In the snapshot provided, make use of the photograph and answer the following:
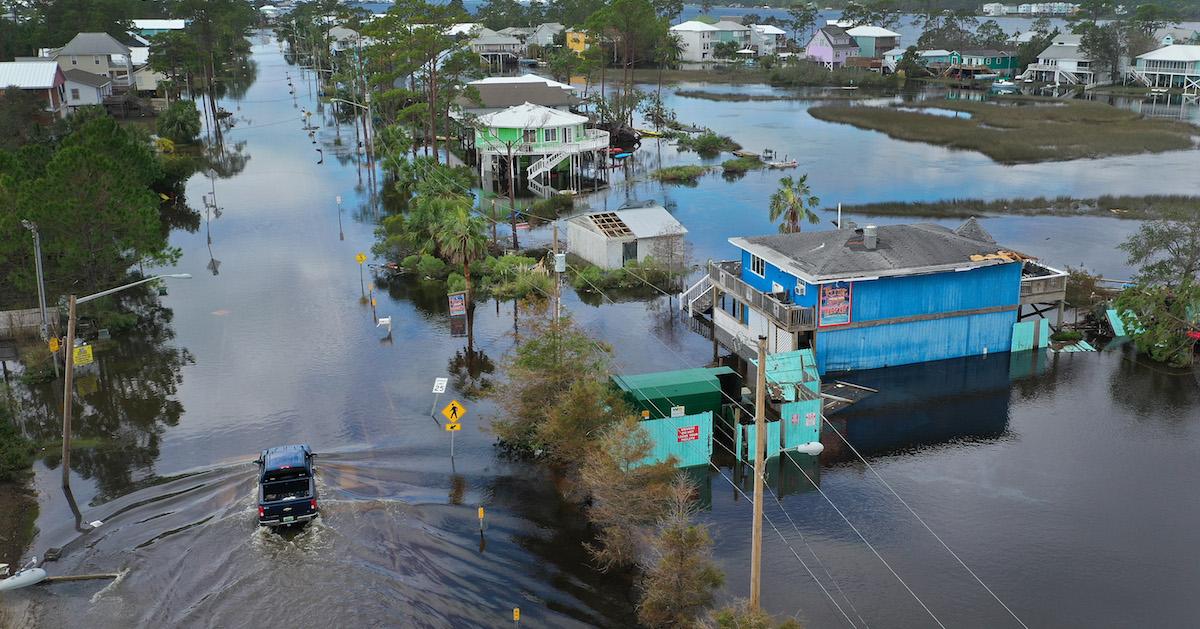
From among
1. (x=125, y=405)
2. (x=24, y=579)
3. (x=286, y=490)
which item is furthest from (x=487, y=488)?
(x=125, y=405)

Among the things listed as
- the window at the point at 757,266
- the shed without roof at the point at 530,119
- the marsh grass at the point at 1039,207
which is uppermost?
the shed without roof at the point at 530,119

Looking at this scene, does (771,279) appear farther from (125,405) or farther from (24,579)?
(24,579)

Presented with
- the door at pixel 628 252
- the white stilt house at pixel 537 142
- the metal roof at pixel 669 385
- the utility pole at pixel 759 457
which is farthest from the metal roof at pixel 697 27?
the utility pole at pixel 759 457

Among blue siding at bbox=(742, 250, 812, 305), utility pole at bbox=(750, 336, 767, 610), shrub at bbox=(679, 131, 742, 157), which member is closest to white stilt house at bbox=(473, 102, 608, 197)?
shrub at bbox=(679, 131, 742, 157)

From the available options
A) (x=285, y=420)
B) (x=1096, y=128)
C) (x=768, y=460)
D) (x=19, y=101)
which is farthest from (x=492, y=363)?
(x=1096, y=128)

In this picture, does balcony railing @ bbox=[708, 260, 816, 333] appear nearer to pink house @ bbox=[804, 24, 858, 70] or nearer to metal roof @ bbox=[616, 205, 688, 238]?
metal roof @ bbox=[616, 205, 688, 238]

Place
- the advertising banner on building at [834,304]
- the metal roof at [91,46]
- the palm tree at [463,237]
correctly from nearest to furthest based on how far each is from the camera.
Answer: the advertising banner on building at [834,304]
the palm tree at [463,237]
the metal roof at [91,46]

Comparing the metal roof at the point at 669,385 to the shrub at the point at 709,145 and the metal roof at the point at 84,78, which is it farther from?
the metal roof at the point at 84,78
